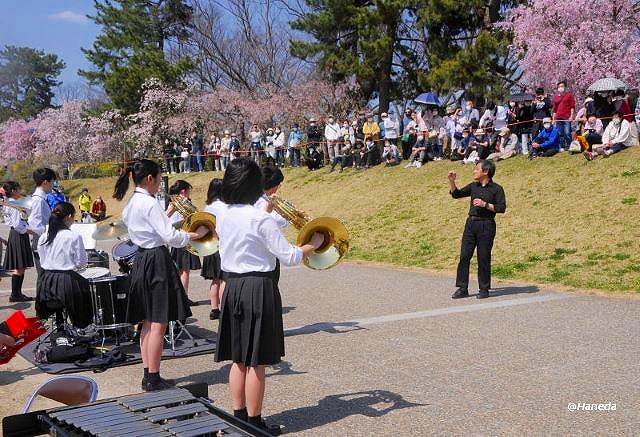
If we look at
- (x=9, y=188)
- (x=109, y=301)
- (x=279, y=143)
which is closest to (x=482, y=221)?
(x=109, y=301)

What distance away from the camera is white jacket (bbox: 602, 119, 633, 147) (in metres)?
15.5

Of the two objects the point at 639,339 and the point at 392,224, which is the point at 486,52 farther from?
the point at 639,339

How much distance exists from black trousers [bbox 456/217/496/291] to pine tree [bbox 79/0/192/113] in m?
30.8

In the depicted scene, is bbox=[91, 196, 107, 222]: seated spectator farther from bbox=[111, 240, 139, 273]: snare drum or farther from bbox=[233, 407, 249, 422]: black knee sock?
bbox=[233, 407, 249, 422]: black knee sock

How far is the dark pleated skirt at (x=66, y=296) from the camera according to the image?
22.9 feet

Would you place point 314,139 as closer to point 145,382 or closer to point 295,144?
point 295,144

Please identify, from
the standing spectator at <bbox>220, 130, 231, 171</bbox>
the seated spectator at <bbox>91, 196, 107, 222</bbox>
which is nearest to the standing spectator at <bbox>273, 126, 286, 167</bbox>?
the standing spectator at <bbox>220, 130, 231, 171</bbox>

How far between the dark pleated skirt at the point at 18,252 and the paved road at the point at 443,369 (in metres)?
3.20

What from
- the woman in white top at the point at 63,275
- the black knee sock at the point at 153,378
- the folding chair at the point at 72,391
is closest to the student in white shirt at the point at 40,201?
the woman in white top at the point at 63,275

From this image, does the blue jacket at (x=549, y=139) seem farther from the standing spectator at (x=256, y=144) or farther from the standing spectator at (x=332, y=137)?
the standing spectator at (x=256, y=144)

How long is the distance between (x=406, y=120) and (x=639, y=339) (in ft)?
49.9

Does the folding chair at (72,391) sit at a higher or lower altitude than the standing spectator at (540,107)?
lower

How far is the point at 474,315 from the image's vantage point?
27.1ft

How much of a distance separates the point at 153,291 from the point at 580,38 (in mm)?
22830
